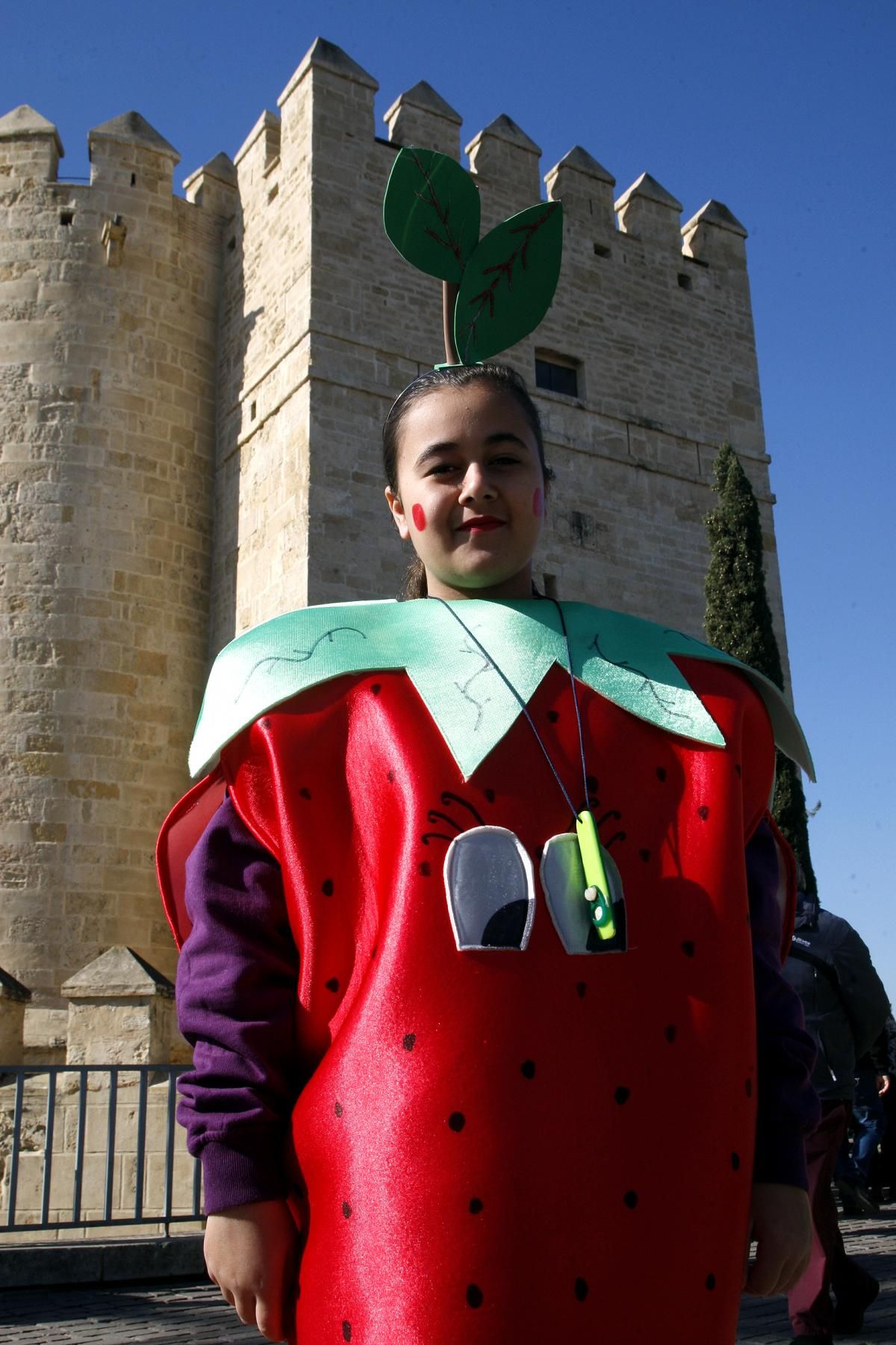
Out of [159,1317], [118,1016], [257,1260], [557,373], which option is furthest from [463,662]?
[557,373]

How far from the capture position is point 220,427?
13062 mm

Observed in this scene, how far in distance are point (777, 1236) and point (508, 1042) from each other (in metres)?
0.46

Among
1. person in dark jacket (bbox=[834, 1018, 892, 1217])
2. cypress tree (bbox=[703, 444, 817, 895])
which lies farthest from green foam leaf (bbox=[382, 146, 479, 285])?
cypress tree (bbox=[703, 444, 817, 895])

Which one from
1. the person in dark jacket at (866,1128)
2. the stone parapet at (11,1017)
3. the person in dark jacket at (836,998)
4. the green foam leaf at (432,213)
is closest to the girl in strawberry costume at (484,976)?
the green foam leaf at (432,213)

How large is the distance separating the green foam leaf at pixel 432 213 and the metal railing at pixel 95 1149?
4.47 m

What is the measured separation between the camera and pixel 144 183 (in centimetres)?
1287

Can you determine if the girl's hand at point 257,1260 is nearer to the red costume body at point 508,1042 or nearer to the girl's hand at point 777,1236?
the red costume body at point 508,1042

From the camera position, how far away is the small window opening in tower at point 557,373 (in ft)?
43.0

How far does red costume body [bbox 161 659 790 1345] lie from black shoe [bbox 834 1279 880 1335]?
3.06 m

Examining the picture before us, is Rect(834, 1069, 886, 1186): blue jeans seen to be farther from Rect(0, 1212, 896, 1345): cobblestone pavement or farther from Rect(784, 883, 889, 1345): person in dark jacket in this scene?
Rect(784, 883, 889, 1345): person in dark jacket

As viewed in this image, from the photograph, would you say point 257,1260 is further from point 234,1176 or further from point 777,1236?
point 777,1236

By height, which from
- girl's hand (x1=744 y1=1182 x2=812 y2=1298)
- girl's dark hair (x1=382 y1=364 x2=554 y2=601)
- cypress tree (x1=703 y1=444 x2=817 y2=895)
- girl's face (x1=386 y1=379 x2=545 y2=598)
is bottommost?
girl's hand (x1=744 y1=1182 x2=812 y2=1298)

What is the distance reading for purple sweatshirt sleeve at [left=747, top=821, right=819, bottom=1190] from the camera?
5.15ft

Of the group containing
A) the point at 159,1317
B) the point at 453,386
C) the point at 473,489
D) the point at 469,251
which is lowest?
the point at 159,1317
